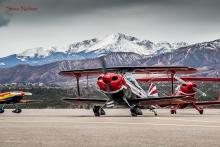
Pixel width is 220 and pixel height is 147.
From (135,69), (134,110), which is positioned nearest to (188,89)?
(135,69)

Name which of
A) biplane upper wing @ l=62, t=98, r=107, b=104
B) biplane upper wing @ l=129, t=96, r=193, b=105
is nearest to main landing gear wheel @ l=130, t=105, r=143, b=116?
biplane upper wing @ l=129, t=96, r=193, b=105

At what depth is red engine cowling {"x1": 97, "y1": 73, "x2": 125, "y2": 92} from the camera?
32.6 m

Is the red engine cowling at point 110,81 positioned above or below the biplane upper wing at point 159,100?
above

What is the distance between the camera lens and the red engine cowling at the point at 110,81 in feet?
107

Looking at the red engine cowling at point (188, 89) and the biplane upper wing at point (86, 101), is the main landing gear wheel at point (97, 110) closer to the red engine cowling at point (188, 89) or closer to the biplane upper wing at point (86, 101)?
the biplane upper wing at point (86, 101)

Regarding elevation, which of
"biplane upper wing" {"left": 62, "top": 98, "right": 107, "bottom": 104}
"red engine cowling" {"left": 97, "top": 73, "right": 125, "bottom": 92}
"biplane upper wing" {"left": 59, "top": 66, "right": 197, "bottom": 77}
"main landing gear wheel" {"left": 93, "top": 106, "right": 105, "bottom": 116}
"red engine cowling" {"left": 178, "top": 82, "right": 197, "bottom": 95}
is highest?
"biplane upper wing" {"left": 59, "top": 66, "right": 197, "bottom": 77}

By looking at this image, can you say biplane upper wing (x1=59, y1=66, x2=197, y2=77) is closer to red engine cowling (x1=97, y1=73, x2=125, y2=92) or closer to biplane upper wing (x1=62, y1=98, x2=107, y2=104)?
red engine cowling (x1=97, y1=73, x2=125, y2=92)

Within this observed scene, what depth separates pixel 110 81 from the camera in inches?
1283

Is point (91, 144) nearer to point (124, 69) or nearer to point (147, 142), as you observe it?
point (147, 142)

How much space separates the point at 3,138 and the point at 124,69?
828 inches

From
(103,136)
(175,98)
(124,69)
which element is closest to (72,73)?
(124,69)

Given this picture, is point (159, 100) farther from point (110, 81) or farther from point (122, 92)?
point (110, 81)

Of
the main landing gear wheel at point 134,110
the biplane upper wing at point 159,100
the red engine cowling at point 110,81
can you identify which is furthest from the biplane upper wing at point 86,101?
the main landing gear wheel at point 134,110

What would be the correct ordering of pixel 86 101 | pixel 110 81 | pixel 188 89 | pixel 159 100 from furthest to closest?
pixel 188 89, pixel 86 101, pixel 159 100, pixel 110 81
